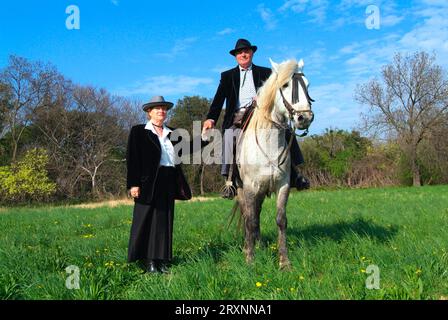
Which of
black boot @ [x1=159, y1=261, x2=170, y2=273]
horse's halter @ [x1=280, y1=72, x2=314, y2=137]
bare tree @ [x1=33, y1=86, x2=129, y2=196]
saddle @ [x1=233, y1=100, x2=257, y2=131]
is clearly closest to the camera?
horse's halter @ [x1=280, y1=72, x2=314, y2=137]

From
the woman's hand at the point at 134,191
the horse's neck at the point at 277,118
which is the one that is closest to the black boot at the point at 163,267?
the woman's hand at the point at 134,191

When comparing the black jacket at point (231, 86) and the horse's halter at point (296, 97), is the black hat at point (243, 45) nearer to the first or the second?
the black jacket at point (231, 86)

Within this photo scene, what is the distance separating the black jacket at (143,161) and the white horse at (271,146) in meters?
1.30

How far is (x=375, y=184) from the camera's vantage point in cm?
4116

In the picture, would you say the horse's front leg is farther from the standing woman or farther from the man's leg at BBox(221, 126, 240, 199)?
the standing woman

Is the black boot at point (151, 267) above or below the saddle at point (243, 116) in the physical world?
below

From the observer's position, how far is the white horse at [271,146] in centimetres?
514

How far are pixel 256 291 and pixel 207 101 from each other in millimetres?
40712

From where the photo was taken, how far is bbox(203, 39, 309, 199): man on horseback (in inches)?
241

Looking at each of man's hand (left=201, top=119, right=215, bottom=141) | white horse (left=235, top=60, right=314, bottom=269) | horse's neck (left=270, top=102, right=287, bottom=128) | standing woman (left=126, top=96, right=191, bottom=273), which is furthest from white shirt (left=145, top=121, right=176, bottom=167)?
horse's neck (left=270, top=102, right=287, bottom=128)

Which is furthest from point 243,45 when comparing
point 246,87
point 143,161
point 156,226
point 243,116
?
point 156,226

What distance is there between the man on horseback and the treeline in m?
29.7
